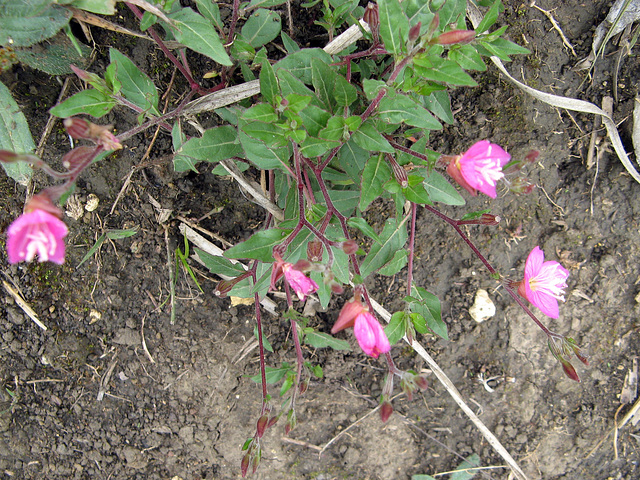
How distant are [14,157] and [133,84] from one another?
856 mm

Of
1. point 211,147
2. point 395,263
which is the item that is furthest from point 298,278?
point 211,147

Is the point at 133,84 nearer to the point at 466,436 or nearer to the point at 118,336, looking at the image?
the point at 118,336

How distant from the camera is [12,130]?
7.18ft

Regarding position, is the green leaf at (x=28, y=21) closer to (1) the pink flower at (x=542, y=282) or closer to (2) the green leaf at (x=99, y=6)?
(2) the green leaf at (x=99, y=6)

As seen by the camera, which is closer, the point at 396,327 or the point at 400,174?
the point at 400,174

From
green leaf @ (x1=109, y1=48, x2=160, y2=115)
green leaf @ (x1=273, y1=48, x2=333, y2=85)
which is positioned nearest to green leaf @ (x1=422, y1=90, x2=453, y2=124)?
green leaf @ (x1=273, y1=48, x2=333, y2=85)

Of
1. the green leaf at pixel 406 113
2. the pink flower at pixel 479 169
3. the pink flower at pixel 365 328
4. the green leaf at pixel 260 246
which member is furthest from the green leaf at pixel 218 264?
the pink flower at pixel 479 169

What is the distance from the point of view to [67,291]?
263 cm

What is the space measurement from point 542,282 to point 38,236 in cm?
214

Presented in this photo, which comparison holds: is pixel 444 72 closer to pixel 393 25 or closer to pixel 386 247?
pixel 393 25

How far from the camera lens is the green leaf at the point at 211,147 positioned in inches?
81.0

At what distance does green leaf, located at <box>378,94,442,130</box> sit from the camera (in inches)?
72.4

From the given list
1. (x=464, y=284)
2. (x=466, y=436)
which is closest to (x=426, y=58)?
(x=464, y=284)

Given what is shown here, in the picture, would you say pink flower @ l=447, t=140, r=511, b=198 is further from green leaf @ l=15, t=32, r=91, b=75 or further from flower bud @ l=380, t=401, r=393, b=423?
green leaf @ l=15, t=32, r=91, b=75
